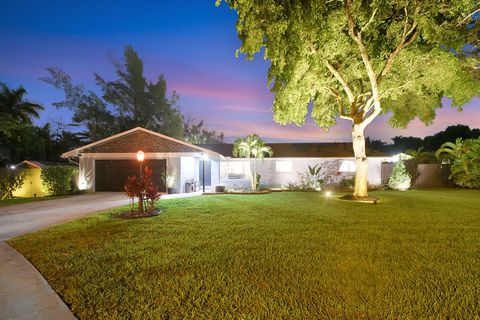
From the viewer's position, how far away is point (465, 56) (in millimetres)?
16375

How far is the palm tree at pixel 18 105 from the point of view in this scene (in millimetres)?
30516

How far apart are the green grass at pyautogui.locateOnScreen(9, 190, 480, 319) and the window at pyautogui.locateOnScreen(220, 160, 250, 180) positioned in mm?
16813

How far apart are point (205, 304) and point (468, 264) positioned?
14.3ft

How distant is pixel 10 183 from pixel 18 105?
15266 mm

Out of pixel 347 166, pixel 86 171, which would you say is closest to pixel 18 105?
pixel 86 171

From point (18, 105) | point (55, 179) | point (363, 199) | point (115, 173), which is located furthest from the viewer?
point (18, 105)

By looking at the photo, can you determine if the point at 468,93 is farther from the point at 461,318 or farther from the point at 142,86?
the point at 142,86

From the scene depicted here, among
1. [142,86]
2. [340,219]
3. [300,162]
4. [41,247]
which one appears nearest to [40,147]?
[142,86]

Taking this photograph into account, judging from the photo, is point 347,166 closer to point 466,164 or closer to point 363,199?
point 466,164

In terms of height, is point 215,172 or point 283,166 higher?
point 283,166

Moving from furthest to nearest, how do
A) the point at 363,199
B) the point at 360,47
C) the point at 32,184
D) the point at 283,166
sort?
the point at 283,166 → the point at 32,184 → the point at 363,199 → the point at 360,47

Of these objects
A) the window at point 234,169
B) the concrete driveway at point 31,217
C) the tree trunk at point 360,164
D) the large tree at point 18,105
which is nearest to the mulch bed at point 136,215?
the concrete driveway at point 31,217

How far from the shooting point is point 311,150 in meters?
26.6

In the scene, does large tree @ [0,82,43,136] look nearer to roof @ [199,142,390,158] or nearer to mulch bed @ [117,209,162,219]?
roof @ [199,142,390,158]
